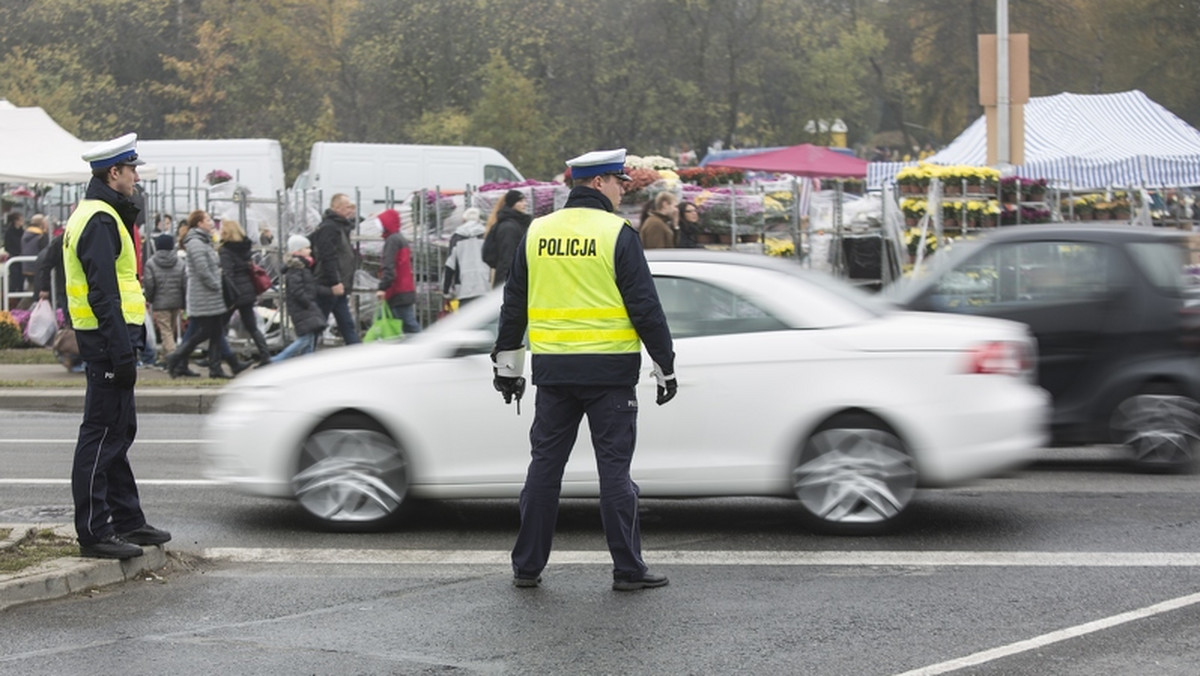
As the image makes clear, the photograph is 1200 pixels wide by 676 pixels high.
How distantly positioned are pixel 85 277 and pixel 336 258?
31.6 ft

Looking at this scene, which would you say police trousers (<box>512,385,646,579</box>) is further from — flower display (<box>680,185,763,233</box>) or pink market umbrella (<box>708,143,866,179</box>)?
pink market umbrella (<box>708,143,866,179</box>)

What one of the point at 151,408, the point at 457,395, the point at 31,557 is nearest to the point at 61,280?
the point at 31,557

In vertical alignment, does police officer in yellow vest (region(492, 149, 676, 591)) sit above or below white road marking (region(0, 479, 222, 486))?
above

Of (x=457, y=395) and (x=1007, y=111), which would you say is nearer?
(x=457, y=395)

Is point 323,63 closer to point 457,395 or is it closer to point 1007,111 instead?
point 1007,111

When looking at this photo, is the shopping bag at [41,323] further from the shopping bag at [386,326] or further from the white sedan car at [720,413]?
the white sedan car at [720,413]

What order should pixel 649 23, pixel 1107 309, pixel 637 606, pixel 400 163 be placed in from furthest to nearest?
pixel 649 23
pixel 400 163
pixel 1107 309
pixel 637 606

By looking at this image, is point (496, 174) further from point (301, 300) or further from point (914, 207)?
point (301, 300)

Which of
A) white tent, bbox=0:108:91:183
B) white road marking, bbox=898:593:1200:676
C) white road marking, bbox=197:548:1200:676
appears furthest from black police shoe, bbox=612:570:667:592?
white tent, bbox=0:108:91:183

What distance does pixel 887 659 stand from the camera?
564 centimetres

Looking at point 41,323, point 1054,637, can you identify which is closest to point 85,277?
point 1054,637

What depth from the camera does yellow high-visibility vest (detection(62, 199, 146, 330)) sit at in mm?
6949

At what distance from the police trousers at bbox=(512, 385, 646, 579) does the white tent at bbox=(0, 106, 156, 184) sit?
16.1 meters

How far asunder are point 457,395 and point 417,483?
50 centimetres
